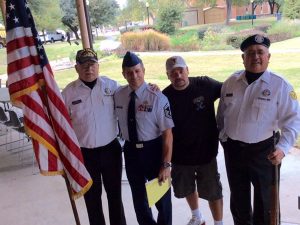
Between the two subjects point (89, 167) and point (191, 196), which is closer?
point (89, 167)

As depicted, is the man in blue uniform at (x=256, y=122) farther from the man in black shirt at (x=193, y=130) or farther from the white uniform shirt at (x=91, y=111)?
the white uniform shirt at (x=91, y=111)

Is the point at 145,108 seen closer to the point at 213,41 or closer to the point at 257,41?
the point at 257,41

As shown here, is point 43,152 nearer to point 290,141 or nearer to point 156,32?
point 290,141

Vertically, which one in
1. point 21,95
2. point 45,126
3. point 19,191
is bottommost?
point 19,191

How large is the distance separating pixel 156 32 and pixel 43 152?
3550 mm

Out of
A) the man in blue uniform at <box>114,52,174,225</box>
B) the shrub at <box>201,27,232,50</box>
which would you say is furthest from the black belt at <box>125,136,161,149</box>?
the shrub at <box>201,27,232,50</box>

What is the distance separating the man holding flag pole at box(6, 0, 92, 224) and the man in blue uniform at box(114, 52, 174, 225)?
1.08 feet

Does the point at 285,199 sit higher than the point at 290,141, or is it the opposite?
the point at 290,141

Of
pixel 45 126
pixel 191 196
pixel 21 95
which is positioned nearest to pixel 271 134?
pixel 191 196

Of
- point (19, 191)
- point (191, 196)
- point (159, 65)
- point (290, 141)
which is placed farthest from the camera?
point (159, 65)

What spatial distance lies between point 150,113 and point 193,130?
0.31 metres

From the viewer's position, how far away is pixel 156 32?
17.1ft

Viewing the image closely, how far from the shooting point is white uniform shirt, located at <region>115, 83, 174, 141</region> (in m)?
2.07

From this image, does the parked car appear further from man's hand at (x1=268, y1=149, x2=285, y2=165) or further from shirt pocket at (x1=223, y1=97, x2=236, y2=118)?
man's hand at (x1=268, y1=149, x2=285, y2=165)
